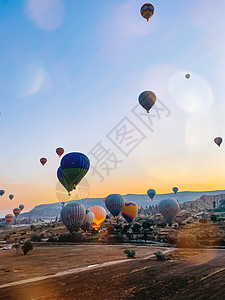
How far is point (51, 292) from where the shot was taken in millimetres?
12797

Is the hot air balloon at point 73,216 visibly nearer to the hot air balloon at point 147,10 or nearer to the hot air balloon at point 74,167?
the hot air balloon at point 74,167

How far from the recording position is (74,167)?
140 feet

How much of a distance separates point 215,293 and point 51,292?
914cm

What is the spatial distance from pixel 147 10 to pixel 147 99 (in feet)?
51.0

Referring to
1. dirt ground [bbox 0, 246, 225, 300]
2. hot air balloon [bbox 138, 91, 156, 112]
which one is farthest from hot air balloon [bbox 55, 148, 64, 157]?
dirt ground [bbox 0, 246, 225, 300]

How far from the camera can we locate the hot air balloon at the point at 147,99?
43688mm

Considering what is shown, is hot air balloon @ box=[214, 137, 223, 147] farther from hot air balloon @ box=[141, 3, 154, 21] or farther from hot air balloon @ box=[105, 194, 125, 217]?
hot air balloon @ box=[141, 3, 154, 21]

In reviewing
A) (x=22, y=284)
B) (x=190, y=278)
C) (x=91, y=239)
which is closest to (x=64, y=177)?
(x=91, y=239)

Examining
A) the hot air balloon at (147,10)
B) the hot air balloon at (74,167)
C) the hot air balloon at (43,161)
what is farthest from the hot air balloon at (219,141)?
the hot air balloon at (43,161)

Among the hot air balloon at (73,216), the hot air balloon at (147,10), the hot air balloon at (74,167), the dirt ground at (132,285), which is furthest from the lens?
the hot air balloon at (73,216)

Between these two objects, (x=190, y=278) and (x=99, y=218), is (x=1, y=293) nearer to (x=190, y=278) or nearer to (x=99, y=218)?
(x=190, y=278)

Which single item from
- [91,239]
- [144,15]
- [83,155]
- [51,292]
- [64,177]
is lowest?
[91,239]

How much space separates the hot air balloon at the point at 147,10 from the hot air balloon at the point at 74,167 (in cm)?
2829

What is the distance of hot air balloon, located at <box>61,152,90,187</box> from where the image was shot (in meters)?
42.7
